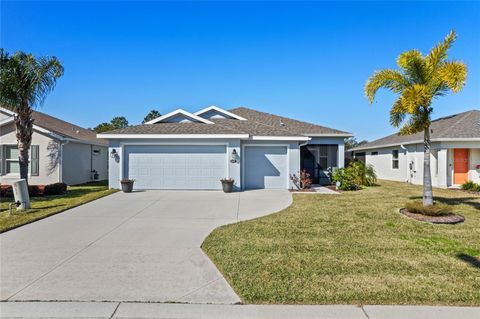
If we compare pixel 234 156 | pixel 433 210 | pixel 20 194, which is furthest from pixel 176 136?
pixel 433 210

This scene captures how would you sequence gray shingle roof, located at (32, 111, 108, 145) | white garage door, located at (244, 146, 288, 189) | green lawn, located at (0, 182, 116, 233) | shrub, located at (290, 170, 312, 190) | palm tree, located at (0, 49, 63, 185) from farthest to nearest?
1. gray shingle roof, located at (32, 111, 108, 145)
2. white garage door, located at (244, 146, 288, 189)
3. shrub, located at (290, 170, 312, 190)
4. palm tree, located at (0, 49, 63, 185)
5. green lawn, located at (0, 182, 116, 233)

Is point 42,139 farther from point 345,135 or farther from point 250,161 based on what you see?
point 345,135

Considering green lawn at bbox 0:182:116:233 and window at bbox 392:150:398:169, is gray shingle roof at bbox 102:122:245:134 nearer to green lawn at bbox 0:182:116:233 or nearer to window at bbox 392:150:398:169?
green lawn at bbox 0:182:116:233

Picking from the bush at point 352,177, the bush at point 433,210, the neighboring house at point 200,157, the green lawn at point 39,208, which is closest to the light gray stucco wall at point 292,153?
the neighboring house at point 200,157

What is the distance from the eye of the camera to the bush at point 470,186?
553 inches

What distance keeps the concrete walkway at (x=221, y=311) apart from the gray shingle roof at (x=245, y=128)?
11.0 metres

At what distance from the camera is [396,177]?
1984 cm

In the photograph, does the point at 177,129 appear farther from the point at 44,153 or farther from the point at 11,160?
the point at 11,160

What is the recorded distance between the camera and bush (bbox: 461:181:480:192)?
Answer: 1404cm

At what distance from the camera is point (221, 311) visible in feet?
11.0

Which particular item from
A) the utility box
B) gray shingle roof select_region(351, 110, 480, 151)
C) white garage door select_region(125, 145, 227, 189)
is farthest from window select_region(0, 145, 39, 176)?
gray shingle roof select_region(351, 110, 480, 151)

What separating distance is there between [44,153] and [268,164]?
506 inches

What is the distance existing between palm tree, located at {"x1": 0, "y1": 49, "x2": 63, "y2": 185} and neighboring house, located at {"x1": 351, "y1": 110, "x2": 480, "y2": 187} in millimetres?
20267

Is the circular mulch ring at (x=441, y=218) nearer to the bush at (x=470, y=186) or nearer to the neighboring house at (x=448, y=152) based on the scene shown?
the bush at (x=470, y=186)
